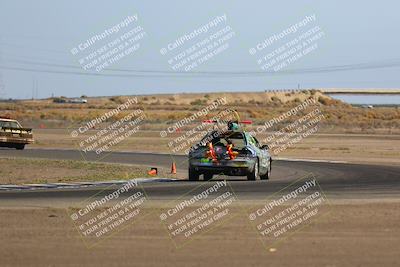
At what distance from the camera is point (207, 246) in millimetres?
11430

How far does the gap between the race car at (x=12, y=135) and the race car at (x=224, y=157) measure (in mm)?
21140

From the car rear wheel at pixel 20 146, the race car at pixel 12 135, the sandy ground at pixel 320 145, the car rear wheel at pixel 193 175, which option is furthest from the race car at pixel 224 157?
the car rear wheel at pixel 20 146

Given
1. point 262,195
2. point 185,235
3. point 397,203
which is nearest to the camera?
point 185,235

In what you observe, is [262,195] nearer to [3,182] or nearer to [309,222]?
[309,222]

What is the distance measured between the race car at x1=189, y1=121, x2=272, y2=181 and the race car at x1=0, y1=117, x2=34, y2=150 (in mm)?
21140

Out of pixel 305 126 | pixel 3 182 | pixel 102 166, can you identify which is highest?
pixel 3 182

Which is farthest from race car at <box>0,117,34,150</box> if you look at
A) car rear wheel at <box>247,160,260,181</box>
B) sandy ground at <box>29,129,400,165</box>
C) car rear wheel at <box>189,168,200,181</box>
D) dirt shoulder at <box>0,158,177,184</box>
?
car rear wheel at <box>247,160,260,181</box>

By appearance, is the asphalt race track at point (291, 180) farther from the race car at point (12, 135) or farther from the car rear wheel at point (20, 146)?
the car rear wheel at point (20, 146)

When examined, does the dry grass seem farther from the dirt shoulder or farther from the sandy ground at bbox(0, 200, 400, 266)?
the sandy ground at bbox(0, 200, 400, 266)

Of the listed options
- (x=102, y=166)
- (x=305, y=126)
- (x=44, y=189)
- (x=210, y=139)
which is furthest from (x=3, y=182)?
(x=305, y=126)

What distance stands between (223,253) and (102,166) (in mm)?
20031

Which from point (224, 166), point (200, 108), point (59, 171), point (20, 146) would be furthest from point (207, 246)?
point (200, 108)

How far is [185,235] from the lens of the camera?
40.4 ft

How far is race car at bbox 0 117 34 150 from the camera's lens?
43.4 meters
